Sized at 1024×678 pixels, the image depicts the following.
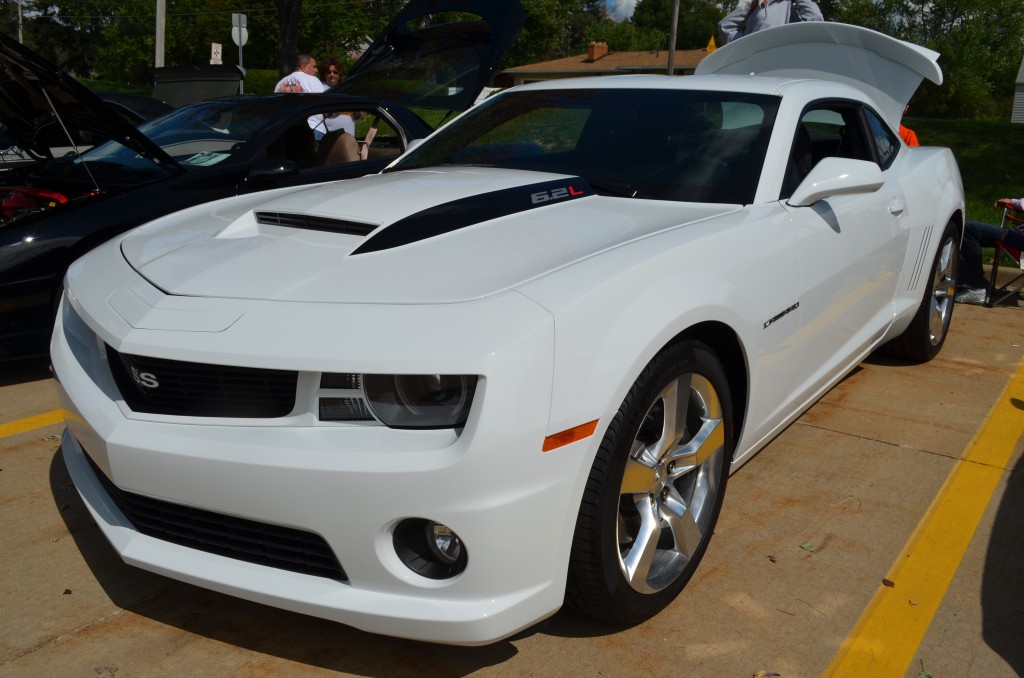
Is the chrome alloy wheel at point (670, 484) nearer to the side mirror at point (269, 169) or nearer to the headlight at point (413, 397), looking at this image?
the headlight at point (413, 397)

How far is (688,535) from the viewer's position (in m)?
2.66

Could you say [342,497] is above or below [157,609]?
above

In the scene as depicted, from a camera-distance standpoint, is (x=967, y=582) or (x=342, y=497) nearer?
(x=342, y=497)

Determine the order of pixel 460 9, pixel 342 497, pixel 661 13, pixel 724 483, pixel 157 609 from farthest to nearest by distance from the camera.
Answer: pixel 661 13 < pixel 460 9 < pixel 724 483 < pixel 157 609 < pixel 342 497

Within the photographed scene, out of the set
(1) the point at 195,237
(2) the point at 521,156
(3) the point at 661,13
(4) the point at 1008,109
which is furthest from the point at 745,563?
(3) the point at 661,13

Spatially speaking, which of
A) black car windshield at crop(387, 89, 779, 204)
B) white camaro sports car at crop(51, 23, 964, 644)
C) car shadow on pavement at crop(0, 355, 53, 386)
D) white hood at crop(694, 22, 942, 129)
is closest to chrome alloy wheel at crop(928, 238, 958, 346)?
white hood at crop(694, 22, 942, 129)

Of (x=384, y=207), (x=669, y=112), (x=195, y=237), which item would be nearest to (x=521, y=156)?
(x=669, y=112)

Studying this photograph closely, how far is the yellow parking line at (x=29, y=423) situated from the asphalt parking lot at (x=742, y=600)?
2 cm

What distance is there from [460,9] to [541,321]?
411 centimetres

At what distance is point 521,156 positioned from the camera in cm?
364

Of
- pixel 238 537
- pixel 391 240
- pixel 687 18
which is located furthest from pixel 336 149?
pixel 687 18

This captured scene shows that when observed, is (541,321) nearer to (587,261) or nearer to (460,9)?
(587,261)

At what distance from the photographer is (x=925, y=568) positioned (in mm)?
2914

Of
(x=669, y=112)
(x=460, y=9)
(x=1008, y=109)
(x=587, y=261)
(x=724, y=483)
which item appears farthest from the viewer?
(x=1008, y=109)
